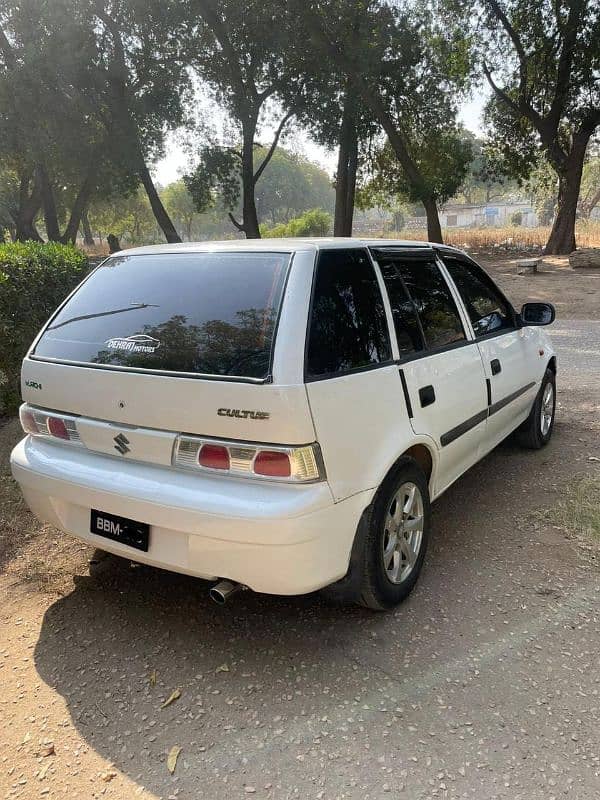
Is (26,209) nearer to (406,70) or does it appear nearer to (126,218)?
(406,70)

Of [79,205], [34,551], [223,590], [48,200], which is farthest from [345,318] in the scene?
[79,205]

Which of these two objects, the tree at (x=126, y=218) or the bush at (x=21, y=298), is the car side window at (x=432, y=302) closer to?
the bush at (x=21, y=298)

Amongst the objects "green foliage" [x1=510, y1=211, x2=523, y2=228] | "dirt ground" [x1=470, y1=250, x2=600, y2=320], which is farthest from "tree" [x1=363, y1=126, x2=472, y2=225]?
"green foliage" [x1=510, y1=211, x2=523, y2=228]

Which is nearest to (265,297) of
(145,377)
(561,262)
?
(145,377)

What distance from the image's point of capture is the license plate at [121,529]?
8.41 feet

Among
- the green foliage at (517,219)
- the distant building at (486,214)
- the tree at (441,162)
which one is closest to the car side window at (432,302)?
the tree at (441,162)

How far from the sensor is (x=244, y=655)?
8.77 ft

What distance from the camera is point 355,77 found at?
61.3ft

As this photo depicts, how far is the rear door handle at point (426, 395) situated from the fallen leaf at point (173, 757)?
1815 millimetres

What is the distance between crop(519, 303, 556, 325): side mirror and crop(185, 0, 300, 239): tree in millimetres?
16982

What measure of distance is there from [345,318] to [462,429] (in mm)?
1179

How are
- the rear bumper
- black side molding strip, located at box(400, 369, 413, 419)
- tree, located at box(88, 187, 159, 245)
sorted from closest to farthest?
the rear bumper
black side molding strip, located at box(400, 369, 413, 419)
tree, located at box(88, 187, 159, 245)

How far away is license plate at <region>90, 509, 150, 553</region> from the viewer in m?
2.56

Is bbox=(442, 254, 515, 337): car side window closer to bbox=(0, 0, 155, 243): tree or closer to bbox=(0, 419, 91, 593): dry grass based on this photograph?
bbox=(0, 419, 91, 593): dry grass
